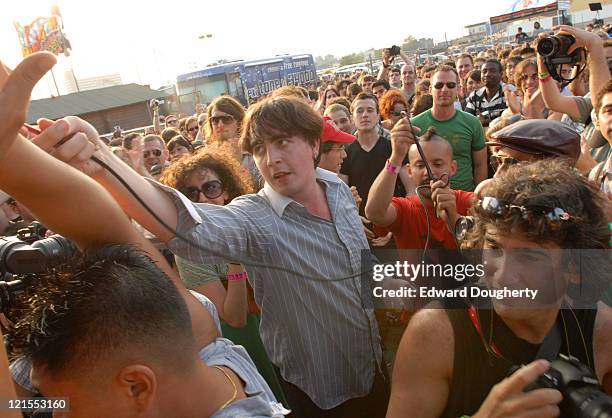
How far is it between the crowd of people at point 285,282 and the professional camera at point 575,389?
0.03 m

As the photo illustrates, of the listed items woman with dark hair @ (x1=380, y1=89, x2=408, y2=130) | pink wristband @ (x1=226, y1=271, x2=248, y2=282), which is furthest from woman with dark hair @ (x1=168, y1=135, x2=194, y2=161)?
pink wristband @ (x1=226, y1=271, x2=248, y2=282)

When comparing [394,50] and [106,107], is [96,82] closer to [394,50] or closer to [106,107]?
[106,107]

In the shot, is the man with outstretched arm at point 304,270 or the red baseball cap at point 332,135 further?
the red baseball cap at point 332,135

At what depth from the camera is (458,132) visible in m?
4.14

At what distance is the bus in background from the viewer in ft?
60.7

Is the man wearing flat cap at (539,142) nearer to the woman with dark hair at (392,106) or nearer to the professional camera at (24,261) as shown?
the professional camera at (24,261)

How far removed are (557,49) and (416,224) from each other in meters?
1.70

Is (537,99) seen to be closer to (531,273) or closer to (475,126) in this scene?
(475,126)

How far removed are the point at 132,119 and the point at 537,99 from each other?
28.8 meters

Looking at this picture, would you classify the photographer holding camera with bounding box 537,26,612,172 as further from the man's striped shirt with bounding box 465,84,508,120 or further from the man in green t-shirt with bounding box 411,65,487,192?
the man's striped shirt with bounding box 465,84,508,120

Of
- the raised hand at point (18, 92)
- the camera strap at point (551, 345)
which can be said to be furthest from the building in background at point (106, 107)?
the raised hand at point (18, 92)

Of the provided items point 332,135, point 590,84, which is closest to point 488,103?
point 590,84

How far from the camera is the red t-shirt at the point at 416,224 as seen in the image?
2516 millimetres

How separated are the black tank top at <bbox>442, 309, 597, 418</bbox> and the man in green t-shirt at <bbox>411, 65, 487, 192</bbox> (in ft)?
8.33
